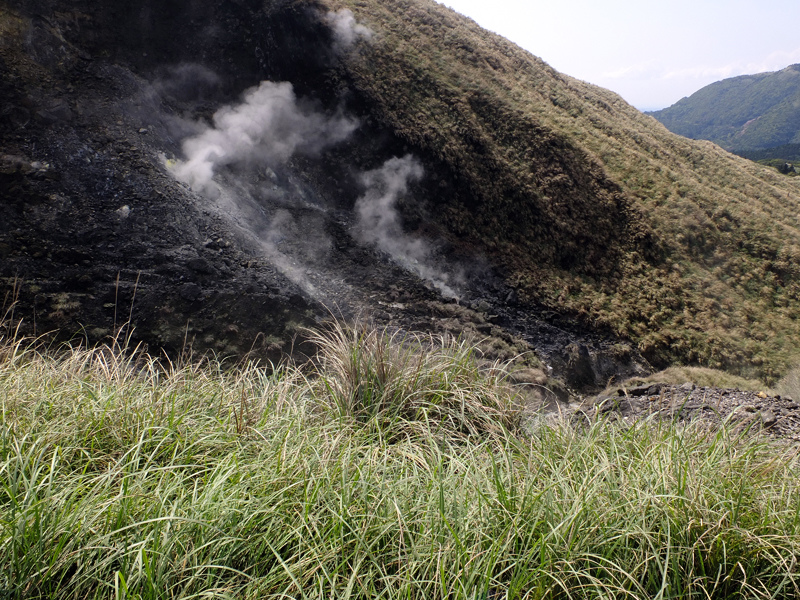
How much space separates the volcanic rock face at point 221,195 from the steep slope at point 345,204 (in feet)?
0.16

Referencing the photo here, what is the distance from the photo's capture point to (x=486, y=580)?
5.85ft

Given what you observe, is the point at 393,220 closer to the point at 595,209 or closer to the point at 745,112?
the point at 595,209

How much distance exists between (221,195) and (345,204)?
10.2ft

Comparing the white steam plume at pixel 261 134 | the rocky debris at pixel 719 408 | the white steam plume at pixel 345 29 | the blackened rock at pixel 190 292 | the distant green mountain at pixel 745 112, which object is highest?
the distant green mountain at pixel 745 112

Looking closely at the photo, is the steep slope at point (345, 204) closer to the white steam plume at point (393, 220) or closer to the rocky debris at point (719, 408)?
the white steam plume at point (393, 220)

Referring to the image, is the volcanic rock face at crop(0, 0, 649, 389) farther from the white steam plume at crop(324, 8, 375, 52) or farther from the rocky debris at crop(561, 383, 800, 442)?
the rocky debris at crop(561, 383, 800, 442)

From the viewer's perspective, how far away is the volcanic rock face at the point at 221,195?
841cm

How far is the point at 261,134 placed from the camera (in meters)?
12.2

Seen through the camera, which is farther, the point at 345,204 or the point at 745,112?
the point at 745,112

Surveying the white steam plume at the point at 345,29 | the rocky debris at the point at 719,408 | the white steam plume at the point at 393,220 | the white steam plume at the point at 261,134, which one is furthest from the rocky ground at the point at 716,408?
the white steam plume at the point at 345,29

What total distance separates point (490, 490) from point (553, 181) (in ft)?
40.0

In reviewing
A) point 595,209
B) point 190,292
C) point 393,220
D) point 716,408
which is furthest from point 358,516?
point 595,209

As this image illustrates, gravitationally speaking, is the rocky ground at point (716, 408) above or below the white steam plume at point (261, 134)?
below

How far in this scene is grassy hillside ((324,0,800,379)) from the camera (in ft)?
35.1
